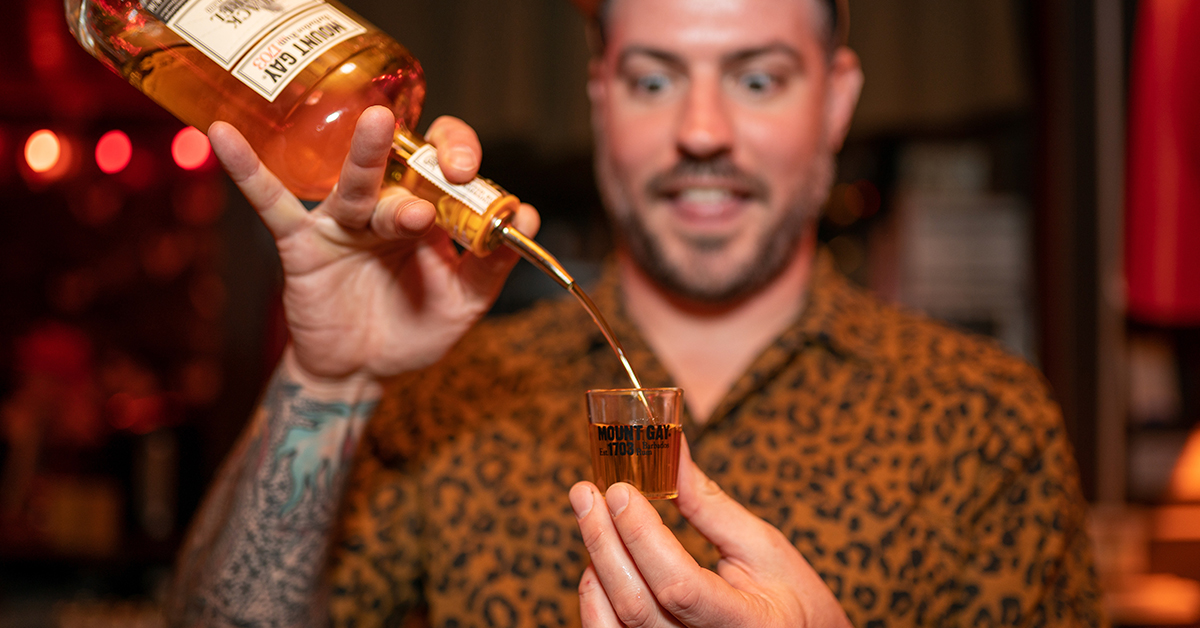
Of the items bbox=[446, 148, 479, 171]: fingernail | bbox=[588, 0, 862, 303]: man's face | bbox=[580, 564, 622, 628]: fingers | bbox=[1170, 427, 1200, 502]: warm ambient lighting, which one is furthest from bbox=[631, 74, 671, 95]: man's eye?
bbox=[1170, 427, 1200, 502]: warm ambient lighting

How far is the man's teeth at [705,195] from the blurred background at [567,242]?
135cm

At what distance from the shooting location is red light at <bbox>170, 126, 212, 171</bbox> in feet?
9.27

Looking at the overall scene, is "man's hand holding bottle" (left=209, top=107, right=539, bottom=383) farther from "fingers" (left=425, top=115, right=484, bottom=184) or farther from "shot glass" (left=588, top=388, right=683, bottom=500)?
"shot glass" (left=588, top=388, right=683, bottom=500)

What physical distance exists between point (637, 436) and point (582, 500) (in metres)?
0.07

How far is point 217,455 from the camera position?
106 inches

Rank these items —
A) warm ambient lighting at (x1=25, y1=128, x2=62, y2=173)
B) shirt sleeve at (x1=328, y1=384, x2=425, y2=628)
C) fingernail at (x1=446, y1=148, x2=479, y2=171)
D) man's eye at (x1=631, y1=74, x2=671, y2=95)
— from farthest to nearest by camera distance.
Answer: warm ambient lighting at (x1=25, y1=128, x2=62, y2=173)
man's eye at (x1=631, y1=74, x2=671, y2=95)
shirt sleeve at (x1=328, y1=384, x2=425, y2=628)
fingernail at (x1=446, y1=148, x2=479, y2=171)

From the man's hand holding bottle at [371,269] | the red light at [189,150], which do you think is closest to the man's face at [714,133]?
the man's hand holding bottle at [371,269]

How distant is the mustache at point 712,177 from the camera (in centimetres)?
124

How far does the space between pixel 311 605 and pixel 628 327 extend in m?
0.60

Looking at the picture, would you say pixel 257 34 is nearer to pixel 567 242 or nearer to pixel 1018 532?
pixel 1018 532

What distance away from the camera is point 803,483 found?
116 cm

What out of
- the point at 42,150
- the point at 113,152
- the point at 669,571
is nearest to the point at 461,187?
the point at 669,571

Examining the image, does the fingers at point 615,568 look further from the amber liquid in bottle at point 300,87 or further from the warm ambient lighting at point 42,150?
the warm ambient lighting at point 42,150

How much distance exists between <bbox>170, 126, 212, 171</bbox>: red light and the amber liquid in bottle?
2102 mm
